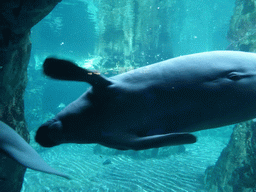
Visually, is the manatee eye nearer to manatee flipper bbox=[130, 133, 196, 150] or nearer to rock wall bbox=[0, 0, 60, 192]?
manatee flipper bbox=[130, 133, 196, 150]

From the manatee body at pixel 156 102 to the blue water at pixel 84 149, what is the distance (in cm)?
26

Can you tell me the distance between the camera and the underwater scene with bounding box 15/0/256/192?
7.40 metres

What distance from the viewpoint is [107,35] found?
775 inches

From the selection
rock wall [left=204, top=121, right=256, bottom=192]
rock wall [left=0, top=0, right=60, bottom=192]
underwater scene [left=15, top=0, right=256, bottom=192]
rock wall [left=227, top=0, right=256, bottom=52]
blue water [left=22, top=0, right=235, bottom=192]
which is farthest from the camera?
rock wall [left=227, top=0, right=256, bottom=52]

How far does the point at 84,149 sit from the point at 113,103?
45.8 feet

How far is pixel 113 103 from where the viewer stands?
3.17 ft

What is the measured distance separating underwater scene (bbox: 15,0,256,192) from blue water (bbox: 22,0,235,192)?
39 millimetres

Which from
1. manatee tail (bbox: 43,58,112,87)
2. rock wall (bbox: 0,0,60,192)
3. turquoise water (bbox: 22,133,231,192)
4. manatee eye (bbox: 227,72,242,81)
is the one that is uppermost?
manatee eye (bbox: 227,72,242,81)

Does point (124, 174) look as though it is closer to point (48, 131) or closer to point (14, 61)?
point (14, 61)

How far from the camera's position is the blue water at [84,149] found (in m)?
7.53

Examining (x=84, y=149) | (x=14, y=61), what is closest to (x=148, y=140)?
(x=14, y=61)

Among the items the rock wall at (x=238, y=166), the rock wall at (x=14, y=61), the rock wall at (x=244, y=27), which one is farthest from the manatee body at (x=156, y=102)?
the rock wall at (x=244, y=27)

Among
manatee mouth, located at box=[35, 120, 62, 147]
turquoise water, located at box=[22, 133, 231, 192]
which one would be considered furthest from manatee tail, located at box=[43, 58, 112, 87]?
turquoise water, located at box=[22, 133, 231, 192]

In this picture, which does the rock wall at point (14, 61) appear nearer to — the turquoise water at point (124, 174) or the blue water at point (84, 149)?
the blue water at point (84, 149)
